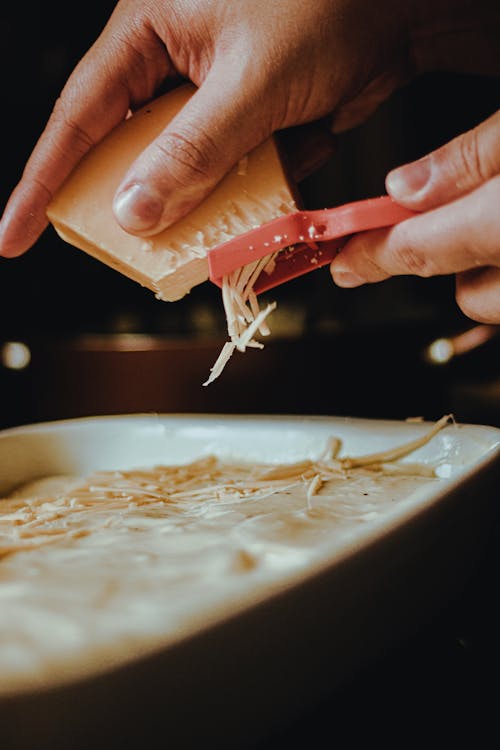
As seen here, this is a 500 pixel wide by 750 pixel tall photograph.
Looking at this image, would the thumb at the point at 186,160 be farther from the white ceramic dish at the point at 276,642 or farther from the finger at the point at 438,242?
the white ceramic dish at the point at 276,642

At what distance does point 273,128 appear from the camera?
67 cm

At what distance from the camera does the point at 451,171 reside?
487mm

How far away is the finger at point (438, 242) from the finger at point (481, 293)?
0.24 ft

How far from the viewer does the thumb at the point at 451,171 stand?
466 mm

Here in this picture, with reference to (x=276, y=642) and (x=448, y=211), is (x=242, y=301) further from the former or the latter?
(x=276, y=642)

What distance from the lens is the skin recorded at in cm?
58

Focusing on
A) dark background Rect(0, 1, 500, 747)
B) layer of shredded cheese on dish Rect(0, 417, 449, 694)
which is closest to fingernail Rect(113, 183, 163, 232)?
layer of shredded cheese on dish Rect(0, 417, 449, 694)

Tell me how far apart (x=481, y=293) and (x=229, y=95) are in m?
0.30

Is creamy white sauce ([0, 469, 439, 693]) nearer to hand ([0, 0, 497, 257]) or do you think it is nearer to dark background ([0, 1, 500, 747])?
dark background ([0, 1, 500, 747])

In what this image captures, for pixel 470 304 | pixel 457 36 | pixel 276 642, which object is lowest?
pixel 276 642

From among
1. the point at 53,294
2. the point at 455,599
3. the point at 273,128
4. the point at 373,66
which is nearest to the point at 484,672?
the point at 455,599

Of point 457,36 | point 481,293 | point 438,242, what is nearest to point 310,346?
point 457,36

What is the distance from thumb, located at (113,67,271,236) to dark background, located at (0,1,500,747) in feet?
1.33

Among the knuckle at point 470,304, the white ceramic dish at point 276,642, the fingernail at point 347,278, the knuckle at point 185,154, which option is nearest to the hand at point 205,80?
the knuckle at point 185,154
